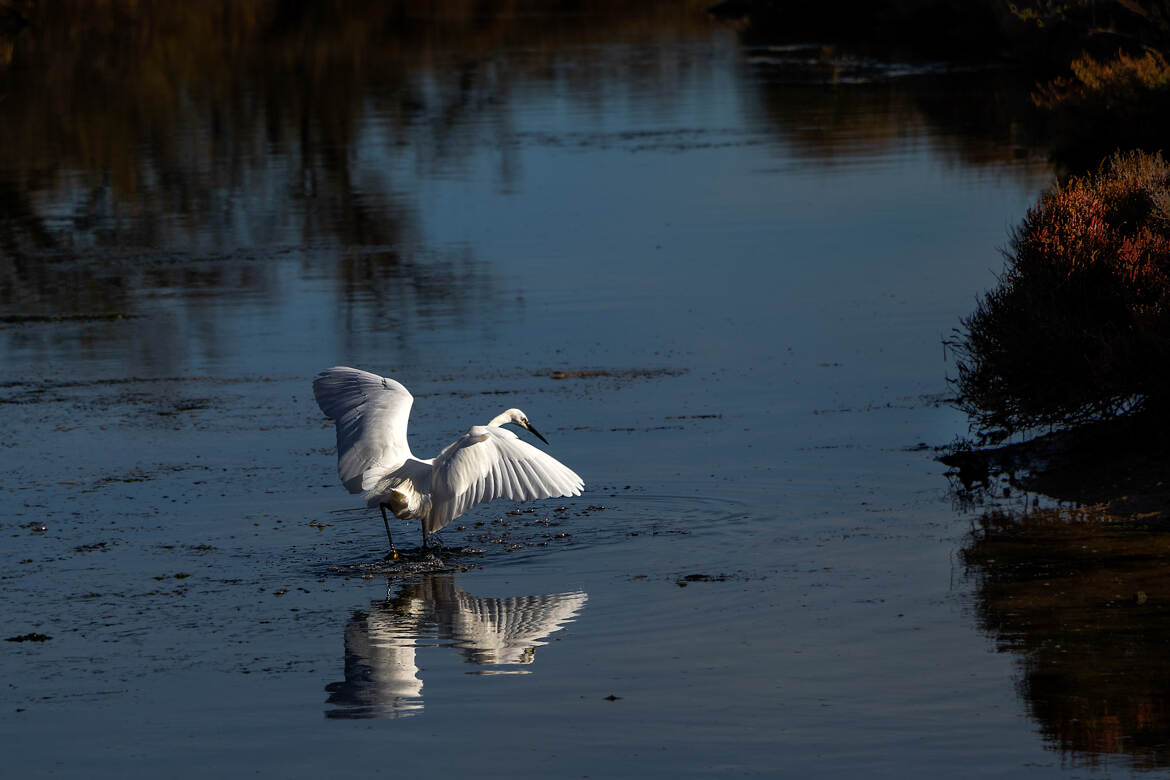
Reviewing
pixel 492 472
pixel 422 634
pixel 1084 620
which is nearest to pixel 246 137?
pixel 492 472

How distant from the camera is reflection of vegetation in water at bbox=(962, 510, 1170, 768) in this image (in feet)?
24.4

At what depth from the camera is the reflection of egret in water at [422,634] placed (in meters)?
8.19

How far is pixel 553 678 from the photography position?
8398mm

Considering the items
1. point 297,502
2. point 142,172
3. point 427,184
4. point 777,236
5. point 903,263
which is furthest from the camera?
point 142,172

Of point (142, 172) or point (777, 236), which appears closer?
point (777, 236)

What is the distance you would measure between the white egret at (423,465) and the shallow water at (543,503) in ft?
1.47

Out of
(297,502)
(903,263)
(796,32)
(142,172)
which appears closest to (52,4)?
(796,32)

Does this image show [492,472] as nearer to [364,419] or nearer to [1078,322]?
[364,419]

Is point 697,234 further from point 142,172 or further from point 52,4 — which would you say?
point 52,4

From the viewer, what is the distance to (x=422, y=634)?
30.0 feet

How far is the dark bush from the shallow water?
877 millimetres

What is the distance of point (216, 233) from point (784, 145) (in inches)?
493

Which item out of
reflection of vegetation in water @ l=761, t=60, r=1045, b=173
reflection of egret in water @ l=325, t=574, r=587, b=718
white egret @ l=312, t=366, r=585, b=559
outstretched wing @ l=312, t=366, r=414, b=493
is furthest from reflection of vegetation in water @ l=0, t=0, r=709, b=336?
reflection of egret in water @ l=325, t=574, r=587, b=718

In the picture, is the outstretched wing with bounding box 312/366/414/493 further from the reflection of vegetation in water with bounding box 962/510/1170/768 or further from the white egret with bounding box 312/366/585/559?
the reflection of vegetation in water with bounding box 962/510/1170/768
